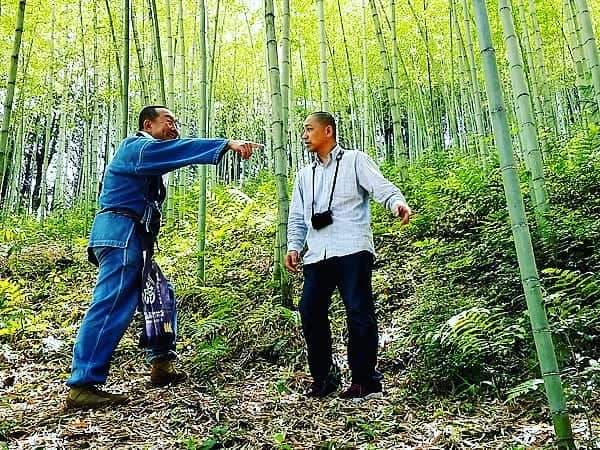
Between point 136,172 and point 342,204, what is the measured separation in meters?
1.07

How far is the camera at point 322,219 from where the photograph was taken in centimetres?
283

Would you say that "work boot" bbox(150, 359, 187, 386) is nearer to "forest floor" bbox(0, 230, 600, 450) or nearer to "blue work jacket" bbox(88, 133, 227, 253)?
"forest floor" bbox(0, 230, 600, 450)

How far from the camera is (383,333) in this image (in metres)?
3.48

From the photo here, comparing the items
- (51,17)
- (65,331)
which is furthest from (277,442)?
(51,17)

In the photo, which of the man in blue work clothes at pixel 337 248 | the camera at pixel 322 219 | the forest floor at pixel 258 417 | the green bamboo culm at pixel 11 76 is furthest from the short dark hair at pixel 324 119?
the green bamboo culm at pixel 11 76

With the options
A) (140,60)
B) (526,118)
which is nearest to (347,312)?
(526,118)

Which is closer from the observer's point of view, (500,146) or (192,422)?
(500,146)

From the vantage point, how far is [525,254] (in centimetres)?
162

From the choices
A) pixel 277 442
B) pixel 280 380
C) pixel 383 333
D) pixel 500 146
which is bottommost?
pixel 277 442

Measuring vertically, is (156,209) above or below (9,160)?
below

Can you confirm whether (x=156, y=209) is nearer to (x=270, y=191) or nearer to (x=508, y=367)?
(x=508, y=367)

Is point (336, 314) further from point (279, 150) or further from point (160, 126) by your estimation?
point (160, 126)

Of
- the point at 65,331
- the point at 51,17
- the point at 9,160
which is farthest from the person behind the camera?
the point at 9,160

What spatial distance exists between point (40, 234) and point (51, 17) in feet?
14.7
